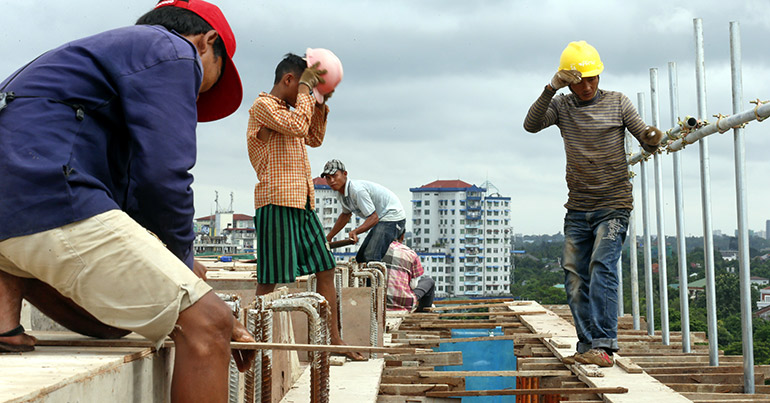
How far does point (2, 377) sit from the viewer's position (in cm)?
173

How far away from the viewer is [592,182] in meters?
5.38

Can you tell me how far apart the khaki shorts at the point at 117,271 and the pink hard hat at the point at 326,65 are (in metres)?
2.87

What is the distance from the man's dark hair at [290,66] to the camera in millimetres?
4938

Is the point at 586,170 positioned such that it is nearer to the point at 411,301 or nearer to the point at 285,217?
the point at 285,217

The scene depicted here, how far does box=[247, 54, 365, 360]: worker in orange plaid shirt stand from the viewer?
4.80m

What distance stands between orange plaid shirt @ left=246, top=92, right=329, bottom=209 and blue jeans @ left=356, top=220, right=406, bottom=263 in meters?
3.48

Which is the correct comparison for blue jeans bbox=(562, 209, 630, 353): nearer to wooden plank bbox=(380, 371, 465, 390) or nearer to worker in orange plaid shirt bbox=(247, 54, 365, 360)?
wooden plank bbox=(380, 371, 465, 390)

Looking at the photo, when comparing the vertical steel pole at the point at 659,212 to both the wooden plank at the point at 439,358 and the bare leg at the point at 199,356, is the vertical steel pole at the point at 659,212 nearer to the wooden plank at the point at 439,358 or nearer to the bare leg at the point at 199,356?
the wooden plank at the point at 439,358

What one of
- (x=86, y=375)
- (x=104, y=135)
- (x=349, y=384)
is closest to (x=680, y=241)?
(x=349, y=384)

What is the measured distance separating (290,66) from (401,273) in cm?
473

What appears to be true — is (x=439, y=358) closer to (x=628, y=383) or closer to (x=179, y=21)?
(x=628, y=383)

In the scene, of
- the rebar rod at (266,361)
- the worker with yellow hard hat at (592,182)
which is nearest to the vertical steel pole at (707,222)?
the worker with yellow hard hat at (592,182)

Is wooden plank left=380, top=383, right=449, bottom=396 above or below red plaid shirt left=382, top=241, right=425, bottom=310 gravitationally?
below

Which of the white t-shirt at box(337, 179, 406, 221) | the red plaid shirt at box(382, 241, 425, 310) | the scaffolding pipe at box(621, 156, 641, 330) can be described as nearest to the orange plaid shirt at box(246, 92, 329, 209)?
the white t-shirt at box(337, 179, 406, 221)
